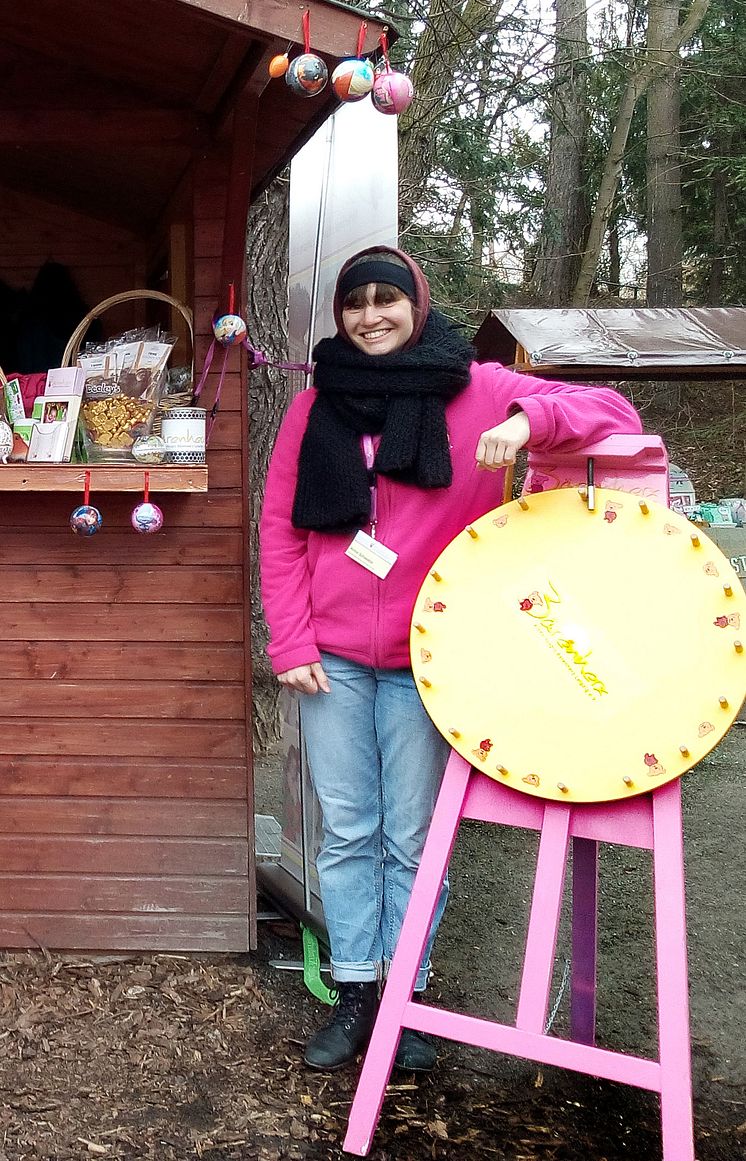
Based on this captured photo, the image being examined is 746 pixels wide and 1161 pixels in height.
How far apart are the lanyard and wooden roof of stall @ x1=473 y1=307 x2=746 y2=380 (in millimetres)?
2320

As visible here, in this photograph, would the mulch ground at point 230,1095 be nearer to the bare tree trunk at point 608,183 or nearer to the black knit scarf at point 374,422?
the black knit scarf at point 374,422

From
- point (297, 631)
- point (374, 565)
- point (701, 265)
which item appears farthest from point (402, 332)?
point (701, 265)

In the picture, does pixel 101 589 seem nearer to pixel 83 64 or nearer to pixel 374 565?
pixel 374 565

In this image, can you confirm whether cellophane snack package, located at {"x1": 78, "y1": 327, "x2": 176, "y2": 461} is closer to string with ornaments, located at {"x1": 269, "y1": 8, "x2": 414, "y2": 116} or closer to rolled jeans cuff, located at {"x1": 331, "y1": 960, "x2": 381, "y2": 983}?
string with ornaments, located at {"x1": 269, "y1": 8, "x2": 414, "y2": 116}

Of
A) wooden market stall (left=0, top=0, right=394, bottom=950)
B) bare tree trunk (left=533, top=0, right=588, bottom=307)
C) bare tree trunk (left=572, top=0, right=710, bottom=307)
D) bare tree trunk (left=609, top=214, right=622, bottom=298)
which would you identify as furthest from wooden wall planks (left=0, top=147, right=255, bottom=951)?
bare tree trunk (left=609, top=214, right=622, bottom=298)

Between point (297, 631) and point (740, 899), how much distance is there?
227 centimetres

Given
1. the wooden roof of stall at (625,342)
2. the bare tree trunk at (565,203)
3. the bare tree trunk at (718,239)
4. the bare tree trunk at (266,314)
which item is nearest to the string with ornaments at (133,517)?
the bare tree trunk at (266,314)

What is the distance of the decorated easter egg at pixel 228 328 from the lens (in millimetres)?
2527

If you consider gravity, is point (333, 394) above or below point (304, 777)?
above

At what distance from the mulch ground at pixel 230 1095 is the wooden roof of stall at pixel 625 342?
2.92m

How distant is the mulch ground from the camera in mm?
1998

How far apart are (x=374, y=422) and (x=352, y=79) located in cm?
67

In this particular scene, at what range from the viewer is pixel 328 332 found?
8.77 ft

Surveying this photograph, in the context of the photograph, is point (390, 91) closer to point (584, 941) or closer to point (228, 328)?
point (228, 328)
